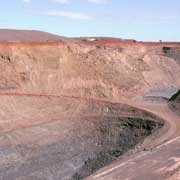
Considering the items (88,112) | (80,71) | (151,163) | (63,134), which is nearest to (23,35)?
(80,71)

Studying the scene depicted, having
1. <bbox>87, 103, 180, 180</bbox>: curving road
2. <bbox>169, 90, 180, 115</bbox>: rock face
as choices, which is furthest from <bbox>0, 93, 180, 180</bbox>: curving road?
<bbox>169, 90, 180, 115</bbox>: rock face

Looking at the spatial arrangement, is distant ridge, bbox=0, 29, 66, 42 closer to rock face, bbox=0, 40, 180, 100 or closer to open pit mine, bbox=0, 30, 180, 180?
rock face, bbox=0, 40, 180, 100

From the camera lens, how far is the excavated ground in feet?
83.3

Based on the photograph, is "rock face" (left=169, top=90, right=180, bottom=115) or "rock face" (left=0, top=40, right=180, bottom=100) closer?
"rock face" (left=169, top=90, right=180, bottom=115)

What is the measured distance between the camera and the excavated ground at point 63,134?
83.3 feet

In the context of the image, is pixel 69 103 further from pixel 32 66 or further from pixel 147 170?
pixel 147 170

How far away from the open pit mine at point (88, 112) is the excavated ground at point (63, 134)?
0.06m

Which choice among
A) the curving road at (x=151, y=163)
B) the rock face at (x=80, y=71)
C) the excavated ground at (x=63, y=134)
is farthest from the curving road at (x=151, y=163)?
the rock face at (x=80, y=71)

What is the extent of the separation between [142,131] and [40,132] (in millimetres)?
6734

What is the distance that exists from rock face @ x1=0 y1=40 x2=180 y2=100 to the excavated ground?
5759 millimetres

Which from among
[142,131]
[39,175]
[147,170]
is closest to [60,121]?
[142,131]

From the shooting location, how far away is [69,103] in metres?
37.0

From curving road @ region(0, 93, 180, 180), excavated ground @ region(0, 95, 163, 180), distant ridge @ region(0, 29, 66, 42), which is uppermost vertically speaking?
distant ridge @ region(0, 29, 66, 42)

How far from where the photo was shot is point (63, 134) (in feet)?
103
